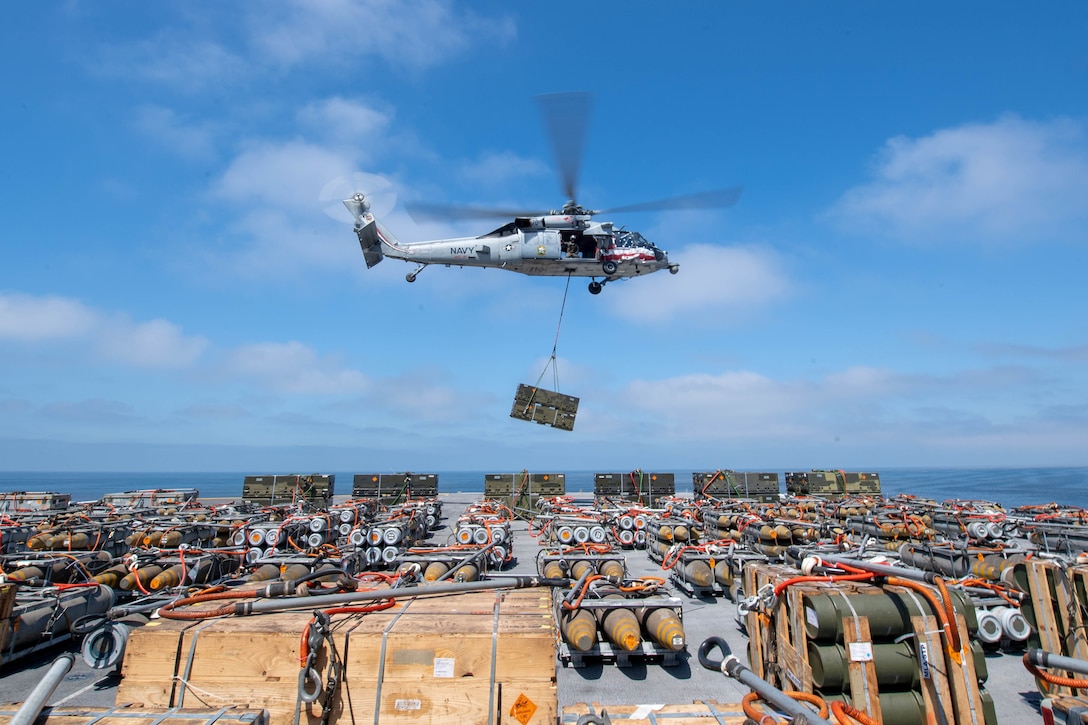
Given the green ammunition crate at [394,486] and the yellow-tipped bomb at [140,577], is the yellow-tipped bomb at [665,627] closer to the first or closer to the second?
the yellow-tipped bomb at [140,577]

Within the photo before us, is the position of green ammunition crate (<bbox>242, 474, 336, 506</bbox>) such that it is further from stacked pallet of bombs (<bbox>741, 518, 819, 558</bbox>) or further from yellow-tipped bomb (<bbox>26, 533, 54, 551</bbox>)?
stacked pallet of bombs (<bbox>741, 518, 819, 558</bbox>)

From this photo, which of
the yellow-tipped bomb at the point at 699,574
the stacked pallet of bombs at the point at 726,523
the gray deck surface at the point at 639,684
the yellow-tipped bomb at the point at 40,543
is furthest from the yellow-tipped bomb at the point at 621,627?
the yellow-tipped bomb at the point at 40,543

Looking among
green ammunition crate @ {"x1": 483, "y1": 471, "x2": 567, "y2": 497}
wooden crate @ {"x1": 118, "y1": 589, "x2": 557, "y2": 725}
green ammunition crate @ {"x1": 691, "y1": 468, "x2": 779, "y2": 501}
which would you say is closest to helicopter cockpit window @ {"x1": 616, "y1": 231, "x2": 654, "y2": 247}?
wooden crate @ {"x1": 118, "y1": 589, "x2": 557, "y2": 725}

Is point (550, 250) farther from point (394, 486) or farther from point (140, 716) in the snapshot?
point (394, 486)

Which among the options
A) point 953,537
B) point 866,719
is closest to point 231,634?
point 866,719

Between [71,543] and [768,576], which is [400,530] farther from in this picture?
[768,576]

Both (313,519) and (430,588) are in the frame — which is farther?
(313,519)

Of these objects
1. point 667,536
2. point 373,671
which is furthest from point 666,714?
point 667,536
